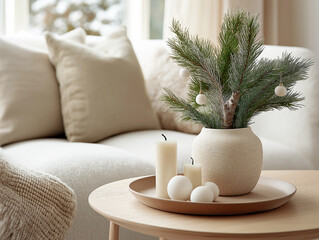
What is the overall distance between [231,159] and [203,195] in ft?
0.40

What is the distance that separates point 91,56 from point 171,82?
366 mm

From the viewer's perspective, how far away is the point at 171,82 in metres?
2.34

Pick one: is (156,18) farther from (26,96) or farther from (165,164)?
(165,164)

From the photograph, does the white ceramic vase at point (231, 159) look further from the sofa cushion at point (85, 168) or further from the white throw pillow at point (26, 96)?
the white throw pillow at point (26, 96)

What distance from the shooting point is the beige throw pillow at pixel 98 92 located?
2137mm

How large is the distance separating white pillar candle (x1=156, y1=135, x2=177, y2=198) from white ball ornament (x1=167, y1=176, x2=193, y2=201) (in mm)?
55

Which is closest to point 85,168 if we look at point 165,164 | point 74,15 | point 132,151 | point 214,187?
point 132,151

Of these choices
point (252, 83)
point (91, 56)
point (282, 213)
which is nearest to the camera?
point (282, 213)

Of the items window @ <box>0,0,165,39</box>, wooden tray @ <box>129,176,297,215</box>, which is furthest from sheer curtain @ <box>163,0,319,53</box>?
wooden tray @ <box>129,176,297,215</box>

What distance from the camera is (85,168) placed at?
1.64m

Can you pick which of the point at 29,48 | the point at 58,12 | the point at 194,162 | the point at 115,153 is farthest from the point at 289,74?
the point at 58,12

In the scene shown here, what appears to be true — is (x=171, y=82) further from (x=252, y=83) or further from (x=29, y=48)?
(x=252, y=83)

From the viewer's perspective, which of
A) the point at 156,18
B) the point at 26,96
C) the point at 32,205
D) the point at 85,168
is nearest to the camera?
the point at 32,205

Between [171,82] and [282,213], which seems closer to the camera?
[282,213]
